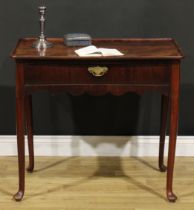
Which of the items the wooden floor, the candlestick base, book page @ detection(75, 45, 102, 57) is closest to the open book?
book page @ detection(75, 45, 102, 57)

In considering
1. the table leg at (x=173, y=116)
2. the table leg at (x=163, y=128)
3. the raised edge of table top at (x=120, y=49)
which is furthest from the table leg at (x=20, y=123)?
the table leg at (x=163, y=128)

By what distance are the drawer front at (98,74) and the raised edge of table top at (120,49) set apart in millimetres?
49

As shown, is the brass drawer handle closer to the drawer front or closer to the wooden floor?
the drawer front

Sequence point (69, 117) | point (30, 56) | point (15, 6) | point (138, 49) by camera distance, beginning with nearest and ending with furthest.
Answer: point (30, 56)
point (138, 49)
point (15, 6)
point (69, 117)

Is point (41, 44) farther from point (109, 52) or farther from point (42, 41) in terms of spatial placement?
point (109, 52)

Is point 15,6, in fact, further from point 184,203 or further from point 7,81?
point 184,203

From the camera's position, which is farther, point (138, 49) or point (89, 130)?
point (89, 130)

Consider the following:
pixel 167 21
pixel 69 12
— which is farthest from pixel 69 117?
pixel 167 21

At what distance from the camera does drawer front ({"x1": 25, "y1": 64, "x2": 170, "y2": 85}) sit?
2264 mm

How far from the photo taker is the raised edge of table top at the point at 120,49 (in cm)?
223

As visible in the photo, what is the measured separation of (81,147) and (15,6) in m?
0.93

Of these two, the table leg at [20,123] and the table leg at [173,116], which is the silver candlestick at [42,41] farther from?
the table leg at [173,116]

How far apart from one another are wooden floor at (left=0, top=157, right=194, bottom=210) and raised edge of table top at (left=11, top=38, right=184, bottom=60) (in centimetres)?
76

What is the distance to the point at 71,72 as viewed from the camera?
2275 mm
